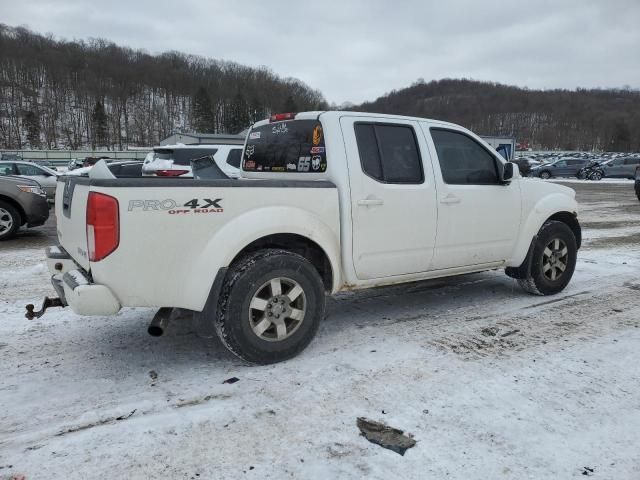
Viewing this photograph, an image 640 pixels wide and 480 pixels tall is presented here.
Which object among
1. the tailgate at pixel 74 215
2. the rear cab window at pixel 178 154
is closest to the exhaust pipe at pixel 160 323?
the tailgate at pixel 74 215

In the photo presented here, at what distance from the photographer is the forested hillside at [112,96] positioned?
108m

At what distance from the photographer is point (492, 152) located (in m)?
4.85

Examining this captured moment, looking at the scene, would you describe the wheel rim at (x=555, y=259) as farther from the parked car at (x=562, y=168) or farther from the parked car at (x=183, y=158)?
the parked car at (x=562, y=168)

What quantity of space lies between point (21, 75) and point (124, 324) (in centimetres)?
13839

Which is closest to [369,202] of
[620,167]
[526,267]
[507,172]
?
[507,172]

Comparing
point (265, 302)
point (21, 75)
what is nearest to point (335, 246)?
point (265, 302)

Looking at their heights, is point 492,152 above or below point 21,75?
below

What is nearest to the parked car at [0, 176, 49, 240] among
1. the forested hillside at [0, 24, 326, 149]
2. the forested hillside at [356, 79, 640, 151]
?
the forested hillside at [0, 24, 326, 149]

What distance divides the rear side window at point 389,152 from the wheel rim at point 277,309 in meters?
1.15

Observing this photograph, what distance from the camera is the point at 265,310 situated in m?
3.51

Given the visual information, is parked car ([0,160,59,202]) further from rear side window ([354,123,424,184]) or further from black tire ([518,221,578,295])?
black tire ([518,221,578,295])

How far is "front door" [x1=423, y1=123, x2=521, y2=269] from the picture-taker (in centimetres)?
446

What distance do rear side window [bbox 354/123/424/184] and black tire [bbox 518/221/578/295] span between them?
1.80m

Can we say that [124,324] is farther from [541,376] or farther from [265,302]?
[541,376]
